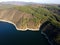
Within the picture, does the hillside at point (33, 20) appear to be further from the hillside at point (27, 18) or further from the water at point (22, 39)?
the water at point (22, 39)

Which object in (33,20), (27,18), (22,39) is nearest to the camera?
(22,39)

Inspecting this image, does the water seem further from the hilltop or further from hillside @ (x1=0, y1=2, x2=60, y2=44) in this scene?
the hilltop

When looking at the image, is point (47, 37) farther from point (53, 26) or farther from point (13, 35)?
point (13, 35)

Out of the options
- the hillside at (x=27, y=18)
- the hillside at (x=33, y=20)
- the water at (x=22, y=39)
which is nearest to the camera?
the water at (x=22, y=39)

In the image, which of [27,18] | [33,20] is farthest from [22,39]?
[27,18]

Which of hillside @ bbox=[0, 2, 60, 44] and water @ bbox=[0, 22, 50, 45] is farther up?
hillside @ bbox=[0, 2, 60, 44]

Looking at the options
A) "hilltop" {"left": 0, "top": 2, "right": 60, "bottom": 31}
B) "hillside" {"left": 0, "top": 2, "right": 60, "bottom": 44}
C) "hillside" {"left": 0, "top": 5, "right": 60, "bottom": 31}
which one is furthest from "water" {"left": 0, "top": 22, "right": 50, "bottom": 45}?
"hilltop" {"left": 0, "top": 2, "right": 60, "bottom": 31}

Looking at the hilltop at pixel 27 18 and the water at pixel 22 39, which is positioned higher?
the hilltop at pixel 27 18

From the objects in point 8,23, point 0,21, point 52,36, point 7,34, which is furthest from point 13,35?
point 0,21

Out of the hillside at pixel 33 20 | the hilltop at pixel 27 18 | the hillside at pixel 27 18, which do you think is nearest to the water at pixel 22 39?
the hillside at pixel 33 20

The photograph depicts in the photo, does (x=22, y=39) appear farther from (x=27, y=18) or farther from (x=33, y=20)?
(x=27, y=18)

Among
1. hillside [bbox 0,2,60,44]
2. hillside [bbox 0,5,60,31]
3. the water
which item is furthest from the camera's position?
hillside [bbox 0,5,60,31]

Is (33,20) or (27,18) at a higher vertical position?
(27,18)
